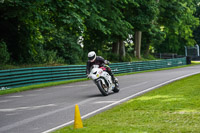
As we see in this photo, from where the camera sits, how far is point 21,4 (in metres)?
19.6

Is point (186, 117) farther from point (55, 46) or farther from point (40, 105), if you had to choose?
point (55, 46)

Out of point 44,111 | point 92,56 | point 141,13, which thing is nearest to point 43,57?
point 141,13

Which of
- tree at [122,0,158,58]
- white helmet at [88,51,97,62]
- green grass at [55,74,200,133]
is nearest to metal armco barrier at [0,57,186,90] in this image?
white helmet at [88,51,97,62]

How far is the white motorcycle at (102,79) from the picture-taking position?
13031 millimetres

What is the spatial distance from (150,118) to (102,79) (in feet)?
17.1

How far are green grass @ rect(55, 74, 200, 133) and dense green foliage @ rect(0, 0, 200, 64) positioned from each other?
1106 centimetres

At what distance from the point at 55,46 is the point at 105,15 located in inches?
226

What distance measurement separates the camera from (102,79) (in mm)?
13250

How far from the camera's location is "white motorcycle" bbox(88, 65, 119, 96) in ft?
42.8

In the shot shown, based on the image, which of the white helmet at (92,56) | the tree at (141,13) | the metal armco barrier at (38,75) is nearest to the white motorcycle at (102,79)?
the white helmet at (92,56)

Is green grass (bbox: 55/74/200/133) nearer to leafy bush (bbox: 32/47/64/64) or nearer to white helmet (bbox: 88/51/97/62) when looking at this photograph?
white helmet (bbox: 88/51/97/62)

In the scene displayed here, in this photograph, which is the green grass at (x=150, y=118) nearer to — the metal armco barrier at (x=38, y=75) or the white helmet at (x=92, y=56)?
the white helmet at (x=92, y=56)

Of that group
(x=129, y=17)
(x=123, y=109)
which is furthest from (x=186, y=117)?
(x=129, y=17)

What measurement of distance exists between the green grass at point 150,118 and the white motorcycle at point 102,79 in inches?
87.3
